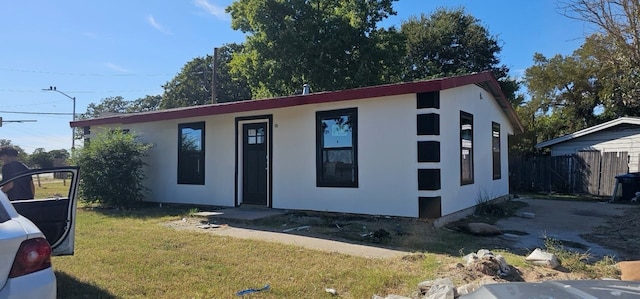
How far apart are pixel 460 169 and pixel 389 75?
1383 cm

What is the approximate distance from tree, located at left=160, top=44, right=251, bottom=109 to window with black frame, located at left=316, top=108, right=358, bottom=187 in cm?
2782

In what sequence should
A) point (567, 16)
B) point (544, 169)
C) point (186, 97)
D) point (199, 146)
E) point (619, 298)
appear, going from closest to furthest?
point (619, 298) → point (567, 16) → point (199, 146) → point (544, 169) → point (186, 97)

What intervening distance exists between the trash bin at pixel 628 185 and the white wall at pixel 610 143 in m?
2.48

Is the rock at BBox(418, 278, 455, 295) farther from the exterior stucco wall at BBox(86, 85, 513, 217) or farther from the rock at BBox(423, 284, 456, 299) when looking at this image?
the exterior stucco wall at BBox(86, 85, 513, 217)

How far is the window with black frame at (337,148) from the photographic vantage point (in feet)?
28.4

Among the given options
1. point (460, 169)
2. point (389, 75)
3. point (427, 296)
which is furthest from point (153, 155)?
point (389, 75)

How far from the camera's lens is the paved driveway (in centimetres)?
682

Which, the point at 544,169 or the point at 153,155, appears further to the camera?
the point at 544,169

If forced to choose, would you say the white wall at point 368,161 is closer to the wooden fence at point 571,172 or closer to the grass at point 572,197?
the grass at point 572,197

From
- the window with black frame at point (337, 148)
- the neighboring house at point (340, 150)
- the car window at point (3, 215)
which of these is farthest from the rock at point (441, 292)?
the window with black frame at point (337, 148)

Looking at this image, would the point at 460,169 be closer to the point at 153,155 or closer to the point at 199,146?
the point at 199,146

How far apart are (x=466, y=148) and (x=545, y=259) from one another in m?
4.92

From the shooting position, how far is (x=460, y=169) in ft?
30.4

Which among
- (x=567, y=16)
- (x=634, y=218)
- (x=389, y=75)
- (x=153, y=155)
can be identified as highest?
(x=389, y=75)
